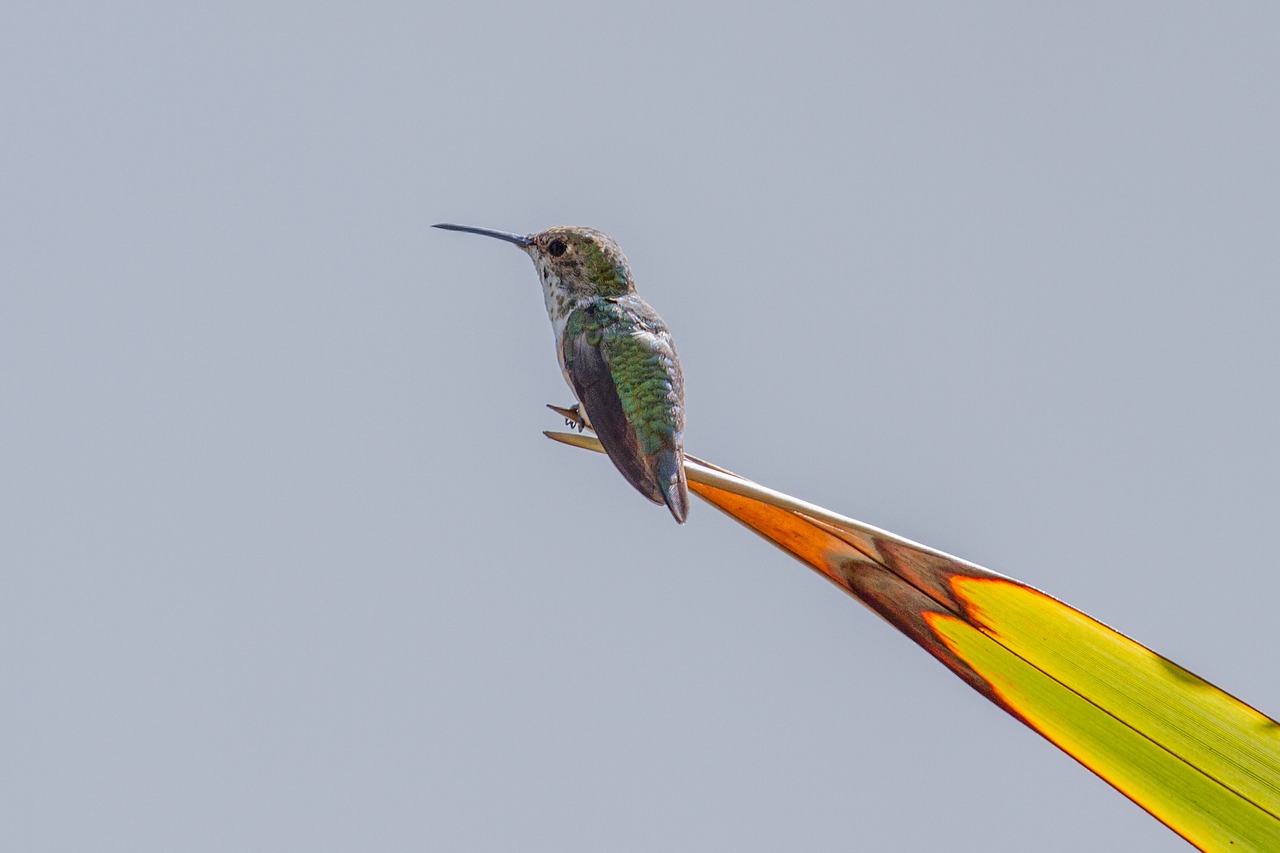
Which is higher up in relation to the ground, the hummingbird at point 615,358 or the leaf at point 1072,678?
the hummingbird at point 615,358

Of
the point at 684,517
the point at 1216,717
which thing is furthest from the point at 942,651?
the point at 684,517

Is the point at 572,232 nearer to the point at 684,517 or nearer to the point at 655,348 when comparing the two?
the point at 655,348

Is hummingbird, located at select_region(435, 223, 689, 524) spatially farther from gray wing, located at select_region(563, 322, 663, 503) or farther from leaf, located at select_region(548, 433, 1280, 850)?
leaf, located at select_region(548, 433, 1280, 850)

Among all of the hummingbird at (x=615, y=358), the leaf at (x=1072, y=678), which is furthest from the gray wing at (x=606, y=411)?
the leaf at (x=1072, y=678)

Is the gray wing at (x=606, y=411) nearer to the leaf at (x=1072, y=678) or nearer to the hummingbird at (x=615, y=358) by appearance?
the hummingbird at (x=615, y=358)

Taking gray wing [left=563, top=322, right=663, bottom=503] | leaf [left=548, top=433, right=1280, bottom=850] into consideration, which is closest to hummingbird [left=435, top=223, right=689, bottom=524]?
gray wing [left=563, top=322, right=663, bottom=503]

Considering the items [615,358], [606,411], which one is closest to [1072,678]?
[606,411]

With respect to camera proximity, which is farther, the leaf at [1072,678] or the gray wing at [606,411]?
the gray wing at [606,411]
